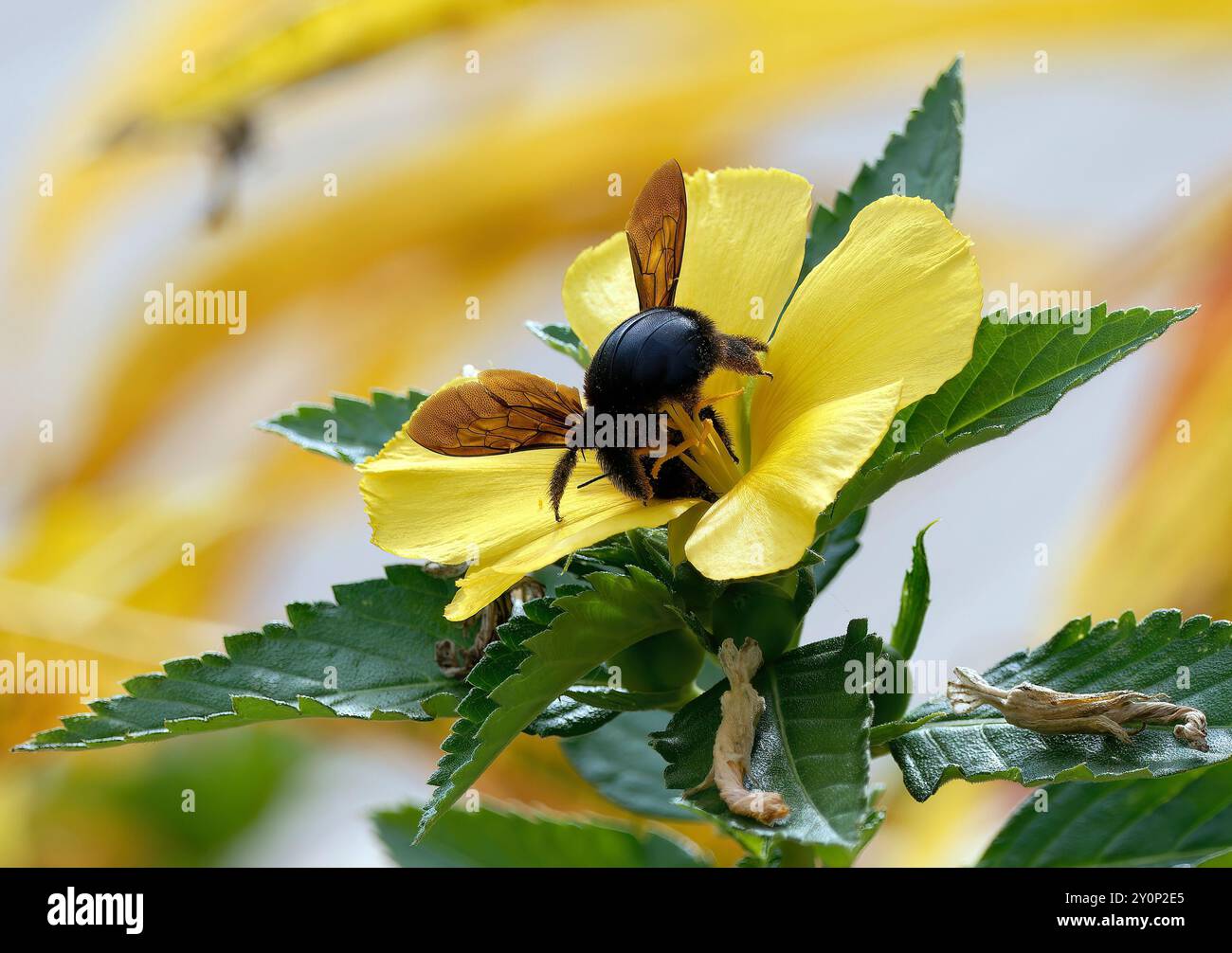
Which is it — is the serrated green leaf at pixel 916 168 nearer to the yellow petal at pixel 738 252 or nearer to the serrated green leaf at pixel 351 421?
the yellow petal at pixel 738 252

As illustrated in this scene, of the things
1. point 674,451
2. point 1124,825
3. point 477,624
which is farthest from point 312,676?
point 1124,825

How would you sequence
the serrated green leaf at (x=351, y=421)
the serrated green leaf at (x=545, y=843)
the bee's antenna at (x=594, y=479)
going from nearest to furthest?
the bee's antenna at (x=594, y=479), the serrated green leaf at (x=351, y=421), the serrated green leaf at (x=545, y=843)

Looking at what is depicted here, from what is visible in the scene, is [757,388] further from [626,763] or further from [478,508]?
[626,763]

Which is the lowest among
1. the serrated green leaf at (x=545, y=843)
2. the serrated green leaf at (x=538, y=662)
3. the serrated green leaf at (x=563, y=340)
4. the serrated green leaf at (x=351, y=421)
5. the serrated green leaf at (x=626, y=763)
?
the serrated green leaf at (x=545, y=843)

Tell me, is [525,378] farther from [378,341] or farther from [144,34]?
[144,34]

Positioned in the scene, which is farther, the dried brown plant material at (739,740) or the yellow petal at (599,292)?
the yellow petal at (599,292)

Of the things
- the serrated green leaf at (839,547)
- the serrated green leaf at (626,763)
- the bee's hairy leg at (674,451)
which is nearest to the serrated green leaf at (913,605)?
the serrated green leaf at (839,547)

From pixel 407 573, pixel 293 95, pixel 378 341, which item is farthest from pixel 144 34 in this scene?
pixel 407 573
